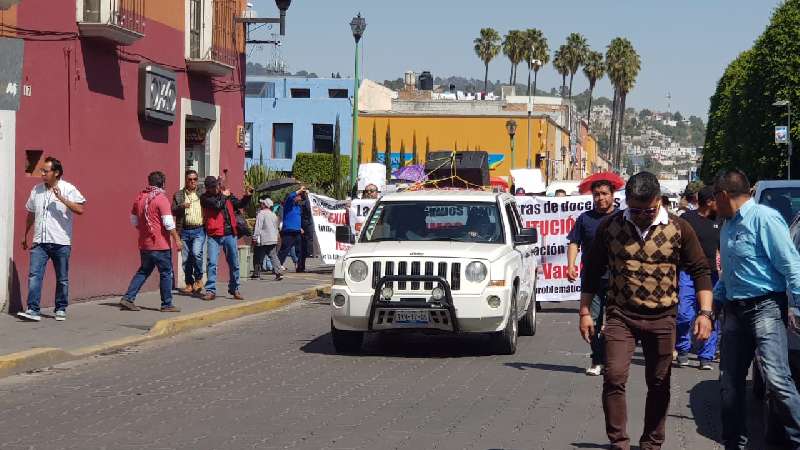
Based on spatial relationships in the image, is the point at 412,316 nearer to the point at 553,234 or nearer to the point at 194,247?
the point at 194,247

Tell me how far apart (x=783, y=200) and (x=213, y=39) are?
1243 centimetres

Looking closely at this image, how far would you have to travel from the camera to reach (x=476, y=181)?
4044cm

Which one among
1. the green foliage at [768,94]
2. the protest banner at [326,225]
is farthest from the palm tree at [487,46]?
the protest banner at [326,225]

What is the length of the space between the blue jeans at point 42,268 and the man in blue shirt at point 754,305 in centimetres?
929

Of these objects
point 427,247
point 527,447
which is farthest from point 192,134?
point 527,447

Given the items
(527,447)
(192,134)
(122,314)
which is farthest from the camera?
(192,134)

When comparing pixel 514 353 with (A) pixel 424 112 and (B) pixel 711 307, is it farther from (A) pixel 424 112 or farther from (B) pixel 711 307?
(A) pixel 424 112

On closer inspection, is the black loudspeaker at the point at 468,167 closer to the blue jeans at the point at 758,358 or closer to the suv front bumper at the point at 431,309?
the suv front bumper at the point at 431,309

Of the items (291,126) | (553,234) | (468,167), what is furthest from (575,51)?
(553,234)

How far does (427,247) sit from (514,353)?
1.60 m

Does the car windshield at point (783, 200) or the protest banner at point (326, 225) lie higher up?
the car windshield at point (783, 200)

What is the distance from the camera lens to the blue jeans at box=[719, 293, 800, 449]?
7535mm

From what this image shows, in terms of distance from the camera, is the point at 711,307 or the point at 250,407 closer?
the point at 711,307

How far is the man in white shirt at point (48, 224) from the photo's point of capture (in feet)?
48.2
